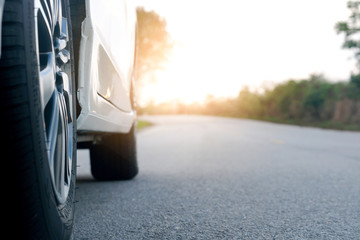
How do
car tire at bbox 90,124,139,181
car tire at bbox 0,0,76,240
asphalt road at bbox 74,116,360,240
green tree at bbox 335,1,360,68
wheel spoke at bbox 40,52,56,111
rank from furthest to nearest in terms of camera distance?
1. green tree at bbox 335,1,360,68
2. car tire at bbox 90,124,139,181
3. asphalt road at bbox 74,116,360,240
4. wheel spoke at bbox 40,52,56,111
5. car tire at bbox 0,0,76,240

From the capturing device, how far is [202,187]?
369 cm

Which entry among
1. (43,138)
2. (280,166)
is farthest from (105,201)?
(280,166)

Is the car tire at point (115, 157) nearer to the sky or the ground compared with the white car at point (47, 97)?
nearer to the ground

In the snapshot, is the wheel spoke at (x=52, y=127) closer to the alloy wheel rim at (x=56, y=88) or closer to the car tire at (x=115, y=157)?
the alloy wheel rim at (x=56, y=88)

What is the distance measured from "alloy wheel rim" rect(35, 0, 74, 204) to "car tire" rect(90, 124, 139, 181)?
2.13m

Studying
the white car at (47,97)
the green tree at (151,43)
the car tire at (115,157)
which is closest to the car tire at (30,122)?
the white car at (47,97)

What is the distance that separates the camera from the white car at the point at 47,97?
3.75 ft

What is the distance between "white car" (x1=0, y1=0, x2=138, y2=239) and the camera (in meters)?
1.14

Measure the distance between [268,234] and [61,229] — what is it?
1141mm

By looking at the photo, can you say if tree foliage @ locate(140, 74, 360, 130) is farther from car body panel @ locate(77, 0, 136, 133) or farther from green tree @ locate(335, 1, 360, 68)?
car body panel @ locate(77, 0, 136, 133)

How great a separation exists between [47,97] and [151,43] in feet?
94.1

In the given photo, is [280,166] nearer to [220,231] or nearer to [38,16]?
[220,231]

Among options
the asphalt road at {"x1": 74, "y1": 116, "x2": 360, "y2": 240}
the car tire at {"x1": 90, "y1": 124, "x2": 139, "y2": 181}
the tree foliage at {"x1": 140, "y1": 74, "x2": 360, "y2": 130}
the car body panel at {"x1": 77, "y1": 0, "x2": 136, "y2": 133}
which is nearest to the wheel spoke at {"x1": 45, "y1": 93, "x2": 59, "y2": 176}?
the car body panel at {"x1": 77, "y1": 0, "x2": 136, "y2": 133}

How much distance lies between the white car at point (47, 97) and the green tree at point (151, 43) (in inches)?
1056
